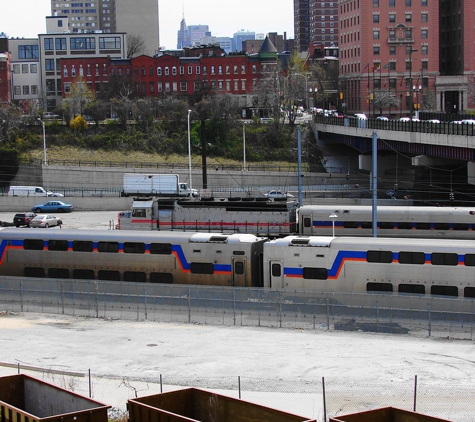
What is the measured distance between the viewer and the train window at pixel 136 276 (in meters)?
40.6

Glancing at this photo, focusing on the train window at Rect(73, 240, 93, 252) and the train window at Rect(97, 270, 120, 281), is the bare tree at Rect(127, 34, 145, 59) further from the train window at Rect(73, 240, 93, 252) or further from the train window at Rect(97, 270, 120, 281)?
the train window at Rect(97, 270, 120, 281)

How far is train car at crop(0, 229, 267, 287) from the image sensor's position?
1522 inches

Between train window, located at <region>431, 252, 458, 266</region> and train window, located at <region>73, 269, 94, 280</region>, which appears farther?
train window, located at <region>73, 269, 94, 280</region>

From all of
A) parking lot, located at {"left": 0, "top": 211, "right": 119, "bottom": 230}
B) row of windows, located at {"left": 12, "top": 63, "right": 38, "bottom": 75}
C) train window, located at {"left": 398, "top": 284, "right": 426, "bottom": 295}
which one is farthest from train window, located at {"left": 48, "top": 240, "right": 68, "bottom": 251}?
row of windows, located at {"left": 12, "top": 63, "right": 38, "bottom": 75}

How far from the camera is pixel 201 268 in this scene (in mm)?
39344

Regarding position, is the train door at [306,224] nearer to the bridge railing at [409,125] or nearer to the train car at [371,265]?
the train car at [371,265]

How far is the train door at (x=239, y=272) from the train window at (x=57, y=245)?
943cm

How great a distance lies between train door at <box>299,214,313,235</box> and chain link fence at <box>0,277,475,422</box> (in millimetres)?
20254

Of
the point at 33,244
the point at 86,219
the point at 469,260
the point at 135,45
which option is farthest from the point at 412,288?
the point at 135,45

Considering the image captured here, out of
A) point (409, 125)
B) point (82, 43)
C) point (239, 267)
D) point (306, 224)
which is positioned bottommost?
point (239, 267)

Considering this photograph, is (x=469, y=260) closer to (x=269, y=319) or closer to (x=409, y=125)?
(x=269, y=319)

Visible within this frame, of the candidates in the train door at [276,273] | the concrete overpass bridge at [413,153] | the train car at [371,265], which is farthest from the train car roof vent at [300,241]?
the concrete overpass bridge at [413,153]

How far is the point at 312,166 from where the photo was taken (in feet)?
347

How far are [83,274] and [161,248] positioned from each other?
4.91 m
